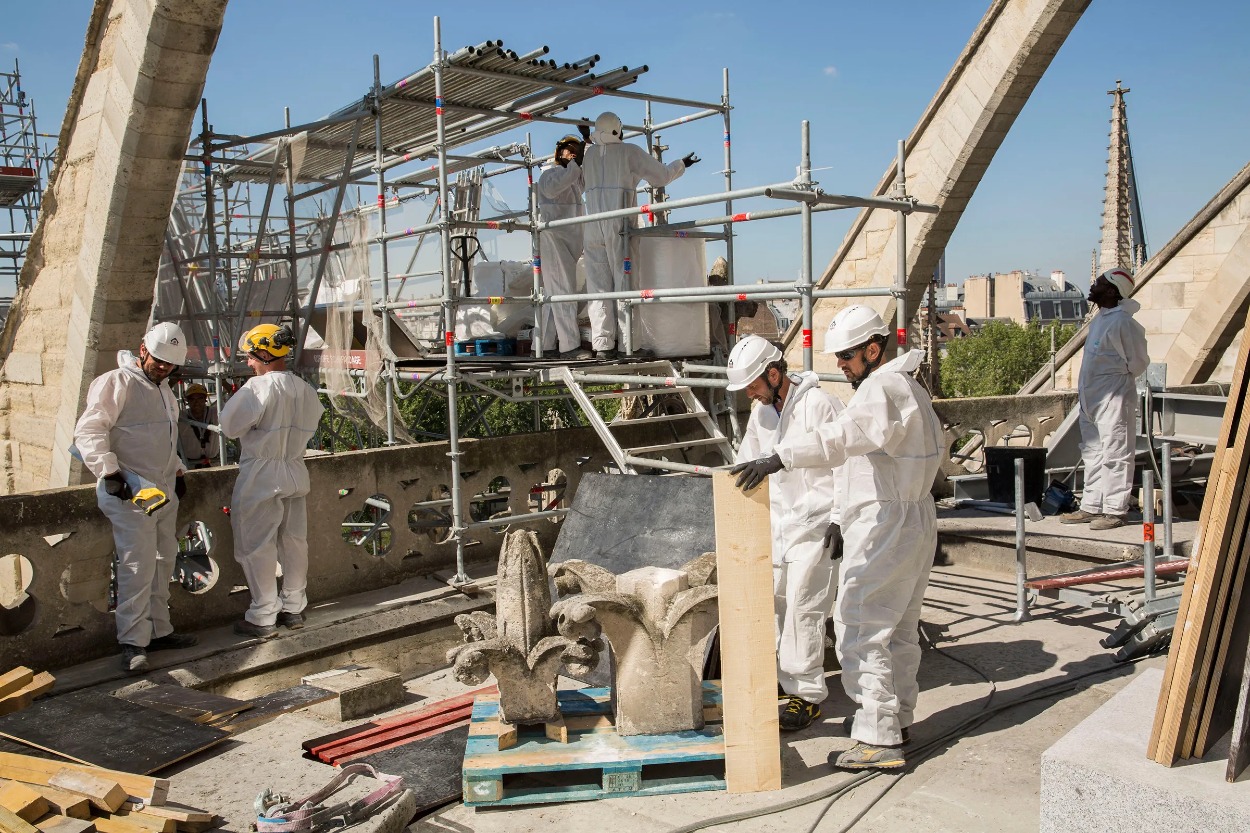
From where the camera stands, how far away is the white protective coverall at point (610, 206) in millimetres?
7684

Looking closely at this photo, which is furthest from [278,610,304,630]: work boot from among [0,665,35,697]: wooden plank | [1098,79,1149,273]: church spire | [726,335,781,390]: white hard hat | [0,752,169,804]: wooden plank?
[1098,79,1149,273]: church spire

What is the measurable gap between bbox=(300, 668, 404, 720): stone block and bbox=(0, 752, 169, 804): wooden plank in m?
1.05

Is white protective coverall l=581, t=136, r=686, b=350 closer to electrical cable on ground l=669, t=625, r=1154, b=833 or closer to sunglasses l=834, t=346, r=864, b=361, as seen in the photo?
sunglasses l=834, t=346, r=864, b=361

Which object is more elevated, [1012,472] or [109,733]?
[1012,472]

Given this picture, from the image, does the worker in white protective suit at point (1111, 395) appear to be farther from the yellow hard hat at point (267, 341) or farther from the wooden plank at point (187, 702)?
the wooden plank at point (187, 702)

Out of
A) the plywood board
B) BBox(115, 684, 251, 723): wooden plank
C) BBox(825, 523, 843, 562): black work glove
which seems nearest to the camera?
the plywood board

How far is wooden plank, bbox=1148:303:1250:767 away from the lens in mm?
2635

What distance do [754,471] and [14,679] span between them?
3.74 m

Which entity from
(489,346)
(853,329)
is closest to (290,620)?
(489,346)

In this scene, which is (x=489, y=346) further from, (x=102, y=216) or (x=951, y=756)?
(x=951, y=756)

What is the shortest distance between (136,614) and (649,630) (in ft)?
9.92

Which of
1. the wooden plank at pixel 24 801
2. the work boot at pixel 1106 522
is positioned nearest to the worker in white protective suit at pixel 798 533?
the wooden plank at pixel 24 801

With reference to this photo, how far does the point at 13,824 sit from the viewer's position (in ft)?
11.3

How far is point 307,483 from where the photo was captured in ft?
19.8
